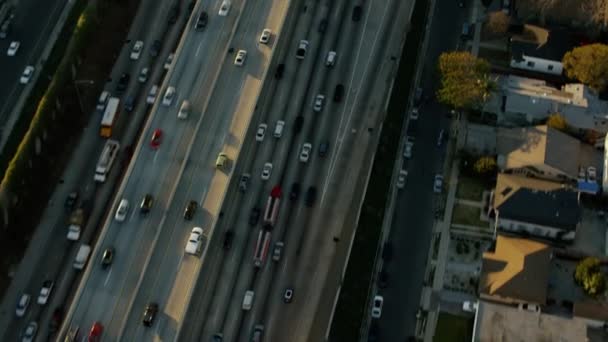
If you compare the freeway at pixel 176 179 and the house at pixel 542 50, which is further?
the house at pixel 542 50

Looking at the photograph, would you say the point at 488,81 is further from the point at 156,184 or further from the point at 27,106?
the point at 27,106

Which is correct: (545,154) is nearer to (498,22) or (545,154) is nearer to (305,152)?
(498,22)

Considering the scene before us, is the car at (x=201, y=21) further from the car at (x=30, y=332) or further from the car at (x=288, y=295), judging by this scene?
the car at (x=30, y=332)

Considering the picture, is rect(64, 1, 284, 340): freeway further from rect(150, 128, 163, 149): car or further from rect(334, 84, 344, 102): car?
rect(334, 84, 344, 102): car

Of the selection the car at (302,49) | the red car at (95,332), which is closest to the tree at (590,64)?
the car at (302,49)

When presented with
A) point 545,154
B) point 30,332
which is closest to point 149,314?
point 30,332

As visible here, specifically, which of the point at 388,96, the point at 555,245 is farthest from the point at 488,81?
the point at 555,245
